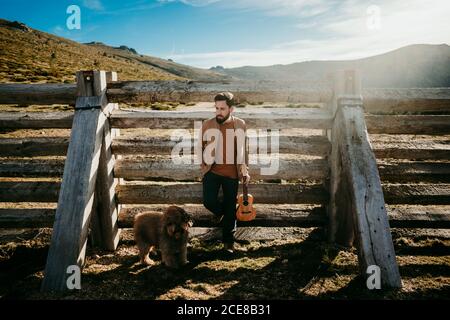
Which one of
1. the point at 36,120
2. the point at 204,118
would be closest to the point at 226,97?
the point at 204,118

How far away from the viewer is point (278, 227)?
5.00 m

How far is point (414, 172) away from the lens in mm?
4750

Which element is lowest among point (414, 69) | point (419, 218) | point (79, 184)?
point (419, 218)

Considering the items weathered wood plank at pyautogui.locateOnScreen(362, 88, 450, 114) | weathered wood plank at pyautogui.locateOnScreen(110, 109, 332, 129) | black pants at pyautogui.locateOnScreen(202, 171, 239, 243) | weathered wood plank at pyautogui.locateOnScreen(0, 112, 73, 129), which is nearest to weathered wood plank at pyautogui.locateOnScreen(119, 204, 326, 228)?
black pants at pyautogui.locateOnScreen(202, 171, 239, 243)

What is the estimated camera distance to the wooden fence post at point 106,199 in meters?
4.38

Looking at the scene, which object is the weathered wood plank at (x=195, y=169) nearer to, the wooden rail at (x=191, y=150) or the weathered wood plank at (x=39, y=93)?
the wooden rail at (x=191, y=150)

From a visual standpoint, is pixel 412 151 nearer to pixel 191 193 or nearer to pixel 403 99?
pixel 403 99

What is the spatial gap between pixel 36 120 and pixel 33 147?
0.42 metres

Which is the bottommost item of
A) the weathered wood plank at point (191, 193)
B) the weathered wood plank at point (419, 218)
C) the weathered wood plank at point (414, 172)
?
the weathered wood plank at point (419, 218)

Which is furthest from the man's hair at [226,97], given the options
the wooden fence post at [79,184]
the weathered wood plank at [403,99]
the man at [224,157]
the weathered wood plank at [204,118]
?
the weathered wood plank at [403,99]

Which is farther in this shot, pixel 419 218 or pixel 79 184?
pixel 419 218

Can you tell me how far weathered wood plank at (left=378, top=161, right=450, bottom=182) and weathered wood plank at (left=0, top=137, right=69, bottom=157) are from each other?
487cm

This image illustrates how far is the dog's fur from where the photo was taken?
3.80 m

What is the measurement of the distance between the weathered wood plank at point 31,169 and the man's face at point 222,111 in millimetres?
2667
